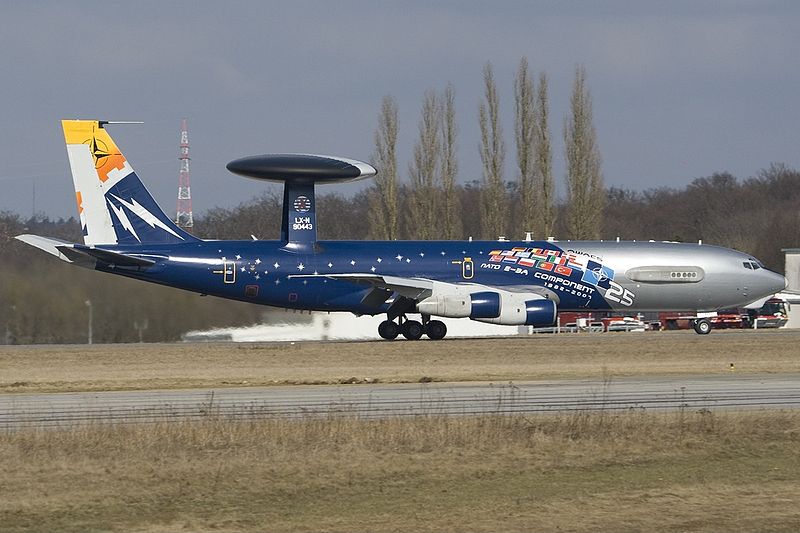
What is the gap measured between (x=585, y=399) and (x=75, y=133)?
26.9m

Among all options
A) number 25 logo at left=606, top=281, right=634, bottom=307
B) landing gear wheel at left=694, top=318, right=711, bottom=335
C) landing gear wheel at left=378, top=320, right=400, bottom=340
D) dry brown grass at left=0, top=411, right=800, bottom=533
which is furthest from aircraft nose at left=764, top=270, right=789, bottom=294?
dry brown grass at left=0, top=411, right=800, bottom=533

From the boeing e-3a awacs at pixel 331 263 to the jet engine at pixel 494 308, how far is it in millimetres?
37

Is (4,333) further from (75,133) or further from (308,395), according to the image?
(308,395)

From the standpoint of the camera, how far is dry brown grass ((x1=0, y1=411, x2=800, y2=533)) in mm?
13781

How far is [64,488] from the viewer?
1556cm

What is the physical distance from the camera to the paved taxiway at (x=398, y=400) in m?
23.1

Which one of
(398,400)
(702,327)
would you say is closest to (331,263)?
(702,327)

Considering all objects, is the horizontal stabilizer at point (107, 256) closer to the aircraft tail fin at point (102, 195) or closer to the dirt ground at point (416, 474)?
the aircraft tail fin at point (102, 195)

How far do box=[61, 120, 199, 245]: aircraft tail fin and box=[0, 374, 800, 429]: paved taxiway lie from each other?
57.1 feet

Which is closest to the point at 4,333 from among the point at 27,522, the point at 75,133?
the point at 75,133

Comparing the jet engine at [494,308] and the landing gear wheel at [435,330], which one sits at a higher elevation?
the jet engine at [494,308]

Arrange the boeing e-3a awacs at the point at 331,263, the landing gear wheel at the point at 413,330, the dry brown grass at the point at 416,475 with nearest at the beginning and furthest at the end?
the dry brown grass at the point at 416,475, the boeing e-3a awacs at the point at 331,263, the landing gear wheel at the point at 413,330

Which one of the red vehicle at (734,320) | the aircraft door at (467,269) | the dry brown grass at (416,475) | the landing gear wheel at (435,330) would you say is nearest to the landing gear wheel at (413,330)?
the landing gear wheel at (435,330)

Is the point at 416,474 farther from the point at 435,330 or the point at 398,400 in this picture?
the point at 435,330
